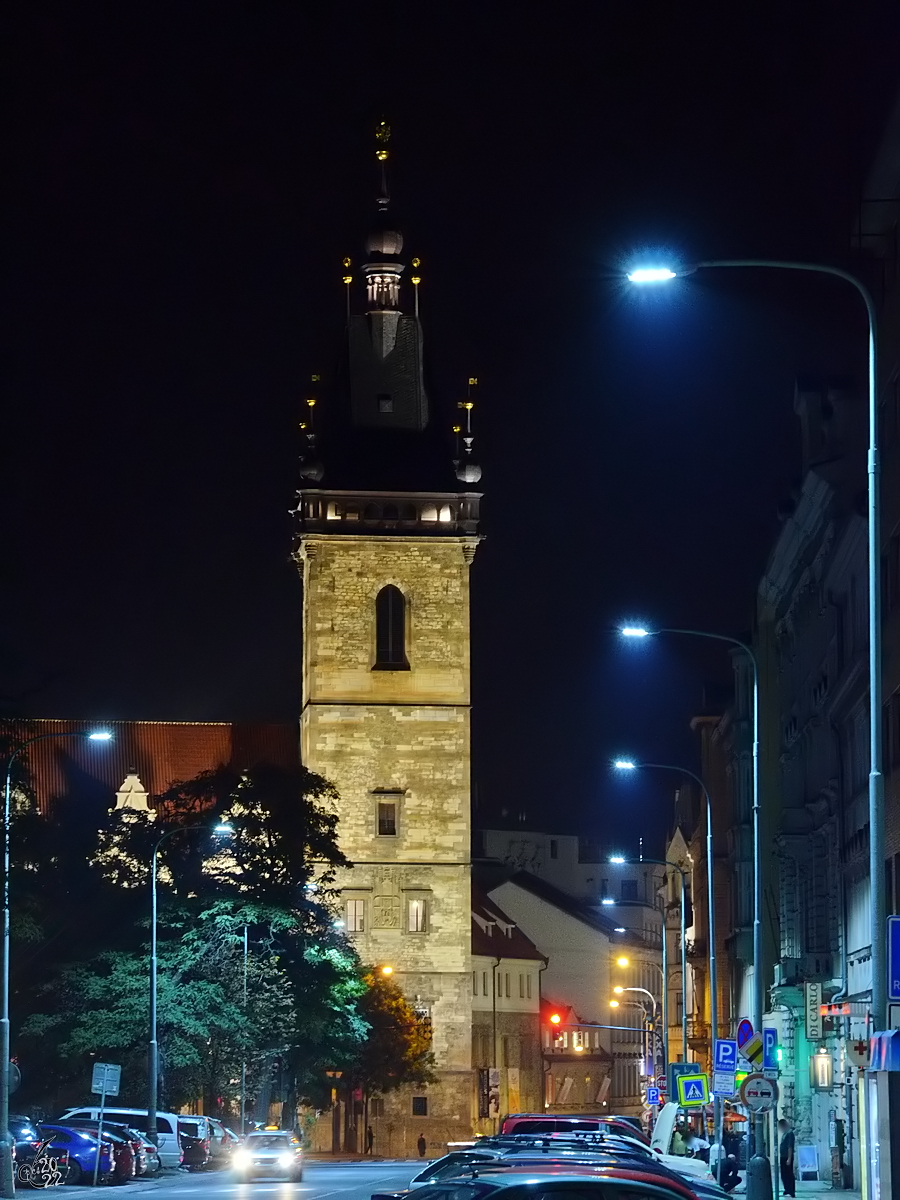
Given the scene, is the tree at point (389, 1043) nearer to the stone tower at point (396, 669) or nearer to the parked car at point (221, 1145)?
the stone tower at point (396, 669)

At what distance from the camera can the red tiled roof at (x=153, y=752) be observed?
10506 cm

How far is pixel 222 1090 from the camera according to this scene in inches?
2724

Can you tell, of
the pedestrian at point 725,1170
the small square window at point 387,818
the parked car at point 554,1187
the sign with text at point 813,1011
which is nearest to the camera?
the parked car at point 554,1187

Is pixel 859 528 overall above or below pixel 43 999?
above

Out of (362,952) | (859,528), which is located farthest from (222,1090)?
(859,528)

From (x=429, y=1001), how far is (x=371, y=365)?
79.1 ft

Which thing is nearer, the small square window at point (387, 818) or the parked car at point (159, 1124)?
the parked car at point (159, 1124)

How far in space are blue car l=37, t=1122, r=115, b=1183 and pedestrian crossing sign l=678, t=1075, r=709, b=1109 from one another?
36.9 feet

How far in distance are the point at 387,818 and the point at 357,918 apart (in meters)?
3.89

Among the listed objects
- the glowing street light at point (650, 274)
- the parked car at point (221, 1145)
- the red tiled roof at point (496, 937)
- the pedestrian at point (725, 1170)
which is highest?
the glowing street light at point (650, 274)

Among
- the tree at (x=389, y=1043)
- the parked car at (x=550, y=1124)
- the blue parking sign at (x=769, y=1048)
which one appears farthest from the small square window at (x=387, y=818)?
the parked car at (x=550, y=1124)

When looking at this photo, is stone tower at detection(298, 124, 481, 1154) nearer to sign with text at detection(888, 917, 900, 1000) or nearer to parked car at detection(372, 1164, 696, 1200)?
sign with text at detection(888, 917, 900, 1000)

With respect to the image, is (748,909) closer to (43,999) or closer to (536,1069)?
(43,999)

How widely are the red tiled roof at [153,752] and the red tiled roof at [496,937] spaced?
22.3m
